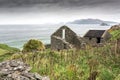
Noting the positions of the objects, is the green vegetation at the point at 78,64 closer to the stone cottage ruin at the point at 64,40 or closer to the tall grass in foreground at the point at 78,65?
the tall grass in foreground at the point at 78,65

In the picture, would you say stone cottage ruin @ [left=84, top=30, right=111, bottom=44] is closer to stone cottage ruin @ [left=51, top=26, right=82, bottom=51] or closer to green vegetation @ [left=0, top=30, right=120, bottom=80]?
stone cottage ruin @ [left=51, top=26, right=82, bottom=51]

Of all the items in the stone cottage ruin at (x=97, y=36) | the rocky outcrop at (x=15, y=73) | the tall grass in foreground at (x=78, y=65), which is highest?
A: the rocky outcrop at (x=15, y=73)

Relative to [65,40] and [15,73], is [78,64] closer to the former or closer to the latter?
[15,73]


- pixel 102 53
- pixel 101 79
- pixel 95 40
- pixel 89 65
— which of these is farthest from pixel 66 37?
pixel 101 79

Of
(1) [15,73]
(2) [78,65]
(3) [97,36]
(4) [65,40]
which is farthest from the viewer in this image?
(3) [97,36]

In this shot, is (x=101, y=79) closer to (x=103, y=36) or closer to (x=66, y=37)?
(x=66, y=37)

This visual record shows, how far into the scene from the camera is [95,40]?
5706 cm

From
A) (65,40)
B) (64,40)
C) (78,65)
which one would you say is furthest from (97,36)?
(78,65)

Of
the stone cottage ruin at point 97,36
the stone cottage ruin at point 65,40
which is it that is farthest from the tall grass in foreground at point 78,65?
the stone cottage ruin at point 97,36

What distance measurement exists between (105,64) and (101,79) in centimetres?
543

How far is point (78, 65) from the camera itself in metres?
19.4

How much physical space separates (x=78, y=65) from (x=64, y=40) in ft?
85.6

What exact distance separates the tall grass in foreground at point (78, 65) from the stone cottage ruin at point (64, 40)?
20.0 metres

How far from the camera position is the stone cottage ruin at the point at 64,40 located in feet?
145
